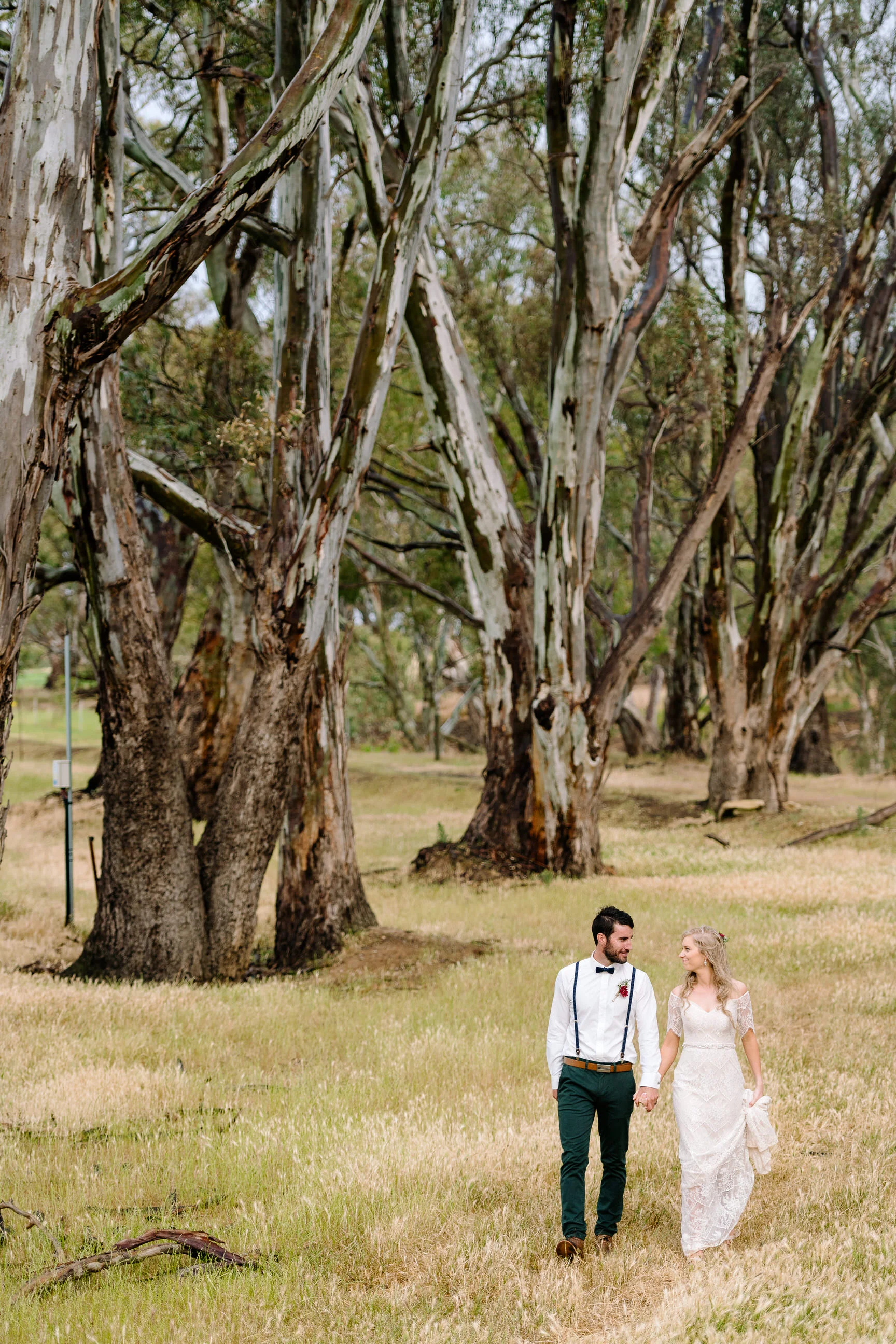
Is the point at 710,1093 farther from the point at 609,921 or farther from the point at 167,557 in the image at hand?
the point at 167,557

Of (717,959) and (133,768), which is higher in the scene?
(133,768)

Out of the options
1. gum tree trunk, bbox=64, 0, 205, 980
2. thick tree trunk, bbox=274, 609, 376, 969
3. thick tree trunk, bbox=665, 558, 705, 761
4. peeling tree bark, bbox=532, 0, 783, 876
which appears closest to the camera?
gum tree trunk, bbox=64, 0, 205, 980

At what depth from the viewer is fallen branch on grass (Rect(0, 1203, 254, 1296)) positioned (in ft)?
14.0

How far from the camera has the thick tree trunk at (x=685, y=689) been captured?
29531 millimetres

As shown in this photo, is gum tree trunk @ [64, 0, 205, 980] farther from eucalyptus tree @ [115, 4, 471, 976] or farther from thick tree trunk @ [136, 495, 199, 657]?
thick tree trunk @ [136, 495, 199, 657]

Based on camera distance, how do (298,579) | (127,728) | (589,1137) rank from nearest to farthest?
(589,1137), (127,728), (298,579)

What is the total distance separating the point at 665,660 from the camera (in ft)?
120

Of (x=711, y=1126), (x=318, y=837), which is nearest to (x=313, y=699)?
(x=318, y=837)

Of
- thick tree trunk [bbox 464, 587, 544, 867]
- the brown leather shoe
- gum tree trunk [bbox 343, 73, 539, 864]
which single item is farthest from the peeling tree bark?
the brown leather shoe

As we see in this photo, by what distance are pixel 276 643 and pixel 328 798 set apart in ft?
5.64

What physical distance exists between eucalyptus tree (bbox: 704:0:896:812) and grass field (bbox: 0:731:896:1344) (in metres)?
8.35

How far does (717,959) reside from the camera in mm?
4695

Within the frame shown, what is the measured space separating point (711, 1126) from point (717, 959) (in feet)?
1.95

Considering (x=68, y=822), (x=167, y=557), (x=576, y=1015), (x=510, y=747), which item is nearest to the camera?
(x=576, y=1015)
